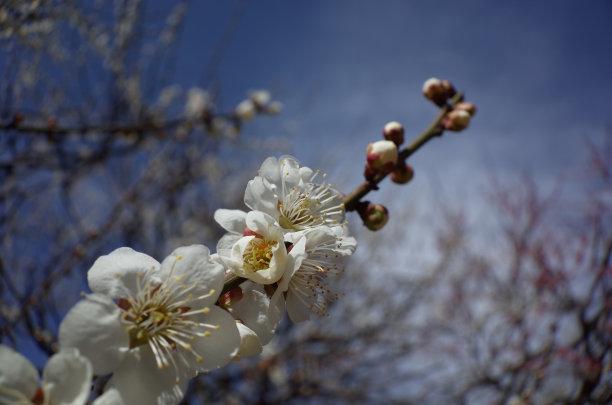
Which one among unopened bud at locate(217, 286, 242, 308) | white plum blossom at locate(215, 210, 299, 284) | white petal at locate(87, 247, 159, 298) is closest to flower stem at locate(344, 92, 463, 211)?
white plum blossom at locate(215, 210, 299, 284)

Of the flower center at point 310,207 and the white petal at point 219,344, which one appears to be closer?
the white petal at point 219,344

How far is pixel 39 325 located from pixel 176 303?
5.00ft

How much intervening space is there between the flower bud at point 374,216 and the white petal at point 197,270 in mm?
400

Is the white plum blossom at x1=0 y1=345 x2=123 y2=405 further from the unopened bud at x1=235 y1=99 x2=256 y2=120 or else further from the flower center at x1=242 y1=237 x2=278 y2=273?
the unopened bud at x1=235 y1=99 x2=256 y2=120

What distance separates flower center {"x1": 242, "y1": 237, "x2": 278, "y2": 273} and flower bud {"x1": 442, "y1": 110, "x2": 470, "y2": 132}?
0.59 meters

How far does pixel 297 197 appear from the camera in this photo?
3.43 ft

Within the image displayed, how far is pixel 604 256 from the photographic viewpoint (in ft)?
6.00

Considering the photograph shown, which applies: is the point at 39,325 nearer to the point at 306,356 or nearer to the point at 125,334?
the point at 125,334

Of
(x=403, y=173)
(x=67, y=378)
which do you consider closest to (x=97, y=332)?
(x=67, y=378)

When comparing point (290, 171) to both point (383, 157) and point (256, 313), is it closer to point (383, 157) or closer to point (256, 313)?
point (383, 157)

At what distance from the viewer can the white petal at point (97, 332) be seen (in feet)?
2.16

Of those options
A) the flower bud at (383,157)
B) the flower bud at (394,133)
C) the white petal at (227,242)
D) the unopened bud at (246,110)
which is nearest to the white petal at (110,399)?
the white petal at (227,242)

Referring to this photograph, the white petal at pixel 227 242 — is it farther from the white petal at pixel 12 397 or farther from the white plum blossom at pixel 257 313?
the white petal at pixel 12 397

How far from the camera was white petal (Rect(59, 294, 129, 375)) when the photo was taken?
658 mm
